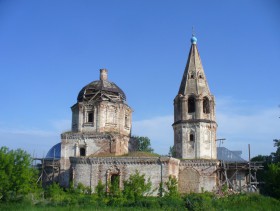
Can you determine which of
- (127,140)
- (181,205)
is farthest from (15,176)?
(181,205)

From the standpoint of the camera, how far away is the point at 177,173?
31641 millimetres

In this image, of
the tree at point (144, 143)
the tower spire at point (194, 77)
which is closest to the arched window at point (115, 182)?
the tower spire at point (194, 77)

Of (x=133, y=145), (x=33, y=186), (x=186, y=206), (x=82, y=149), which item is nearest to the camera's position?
(x=186, y=206)

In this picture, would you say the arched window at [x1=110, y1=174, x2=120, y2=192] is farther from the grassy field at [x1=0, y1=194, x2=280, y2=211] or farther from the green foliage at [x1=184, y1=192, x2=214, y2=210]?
the green foliage at [x1=184, y1=192, x2=214, y2=210]

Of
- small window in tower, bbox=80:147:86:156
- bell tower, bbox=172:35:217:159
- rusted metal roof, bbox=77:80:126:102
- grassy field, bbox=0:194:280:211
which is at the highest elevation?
rusted metal roof, bbox=77:80:126:102

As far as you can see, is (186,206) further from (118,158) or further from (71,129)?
(71,129)

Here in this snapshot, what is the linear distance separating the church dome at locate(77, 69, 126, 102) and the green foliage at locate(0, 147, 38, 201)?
8.00m

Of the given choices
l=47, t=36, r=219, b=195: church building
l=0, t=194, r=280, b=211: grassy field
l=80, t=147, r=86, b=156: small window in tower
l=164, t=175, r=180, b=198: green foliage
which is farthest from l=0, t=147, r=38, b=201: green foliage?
l=164, t=175, r=180, b=198: green foliage

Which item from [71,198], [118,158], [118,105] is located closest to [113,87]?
[118,105]

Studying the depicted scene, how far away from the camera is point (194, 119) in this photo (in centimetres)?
3247

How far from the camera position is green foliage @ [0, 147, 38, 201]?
91.1 ft

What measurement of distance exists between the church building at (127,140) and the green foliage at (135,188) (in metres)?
1.43

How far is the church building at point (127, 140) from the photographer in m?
31.0

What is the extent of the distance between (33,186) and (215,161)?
1394 cm
